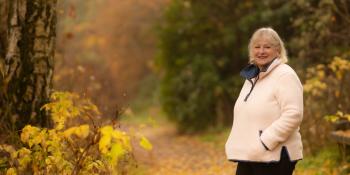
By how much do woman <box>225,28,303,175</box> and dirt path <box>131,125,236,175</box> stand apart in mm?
4887

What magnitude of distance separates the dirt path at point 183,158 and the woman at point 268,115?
489 cm

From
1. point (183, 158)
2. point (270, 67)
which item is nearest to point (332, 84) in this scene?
point (183, 158)

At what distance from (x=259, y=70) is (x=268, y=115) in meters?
0.40

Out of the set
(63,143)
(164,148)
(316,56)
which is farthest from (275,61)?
(164,148)

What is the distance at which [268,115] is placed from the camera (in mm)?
4367

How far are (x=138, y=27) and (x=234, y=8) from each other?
48.6 feet

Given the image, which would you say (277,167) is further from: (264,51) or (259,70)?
(264,51)

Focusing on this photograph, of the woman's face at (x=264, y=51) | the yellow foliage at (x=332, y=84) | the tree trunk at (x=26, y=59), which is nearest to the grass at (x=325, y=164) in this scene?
the yellow foliage at (x=332, y=84)

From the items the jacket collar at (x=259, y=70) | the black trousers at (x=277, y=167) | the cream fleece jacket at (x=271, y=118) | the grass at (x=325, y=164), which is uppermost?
the jacket collar at (x=259, y=70)

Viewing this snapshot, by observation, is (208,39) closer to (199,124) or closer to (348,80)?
(199,124)

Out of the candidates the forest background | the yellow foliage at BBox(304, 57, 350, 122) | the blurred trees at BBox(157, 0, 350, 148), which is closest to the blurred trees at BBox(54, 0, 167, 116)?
the forest background

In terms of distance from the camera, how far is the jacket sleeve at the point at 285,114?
4254 mm

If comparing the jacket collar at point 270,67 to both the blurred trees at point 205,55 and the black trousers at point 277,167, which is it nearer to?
the black trousers at point 277,167

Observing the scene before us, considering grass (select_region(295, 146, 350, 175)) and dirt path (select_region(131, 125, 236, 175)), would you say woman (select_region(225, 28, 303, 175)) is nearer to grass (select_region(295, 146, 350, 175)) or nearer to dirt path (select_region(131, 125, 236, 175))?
grass (select_region(295, 146, 350, 175))
